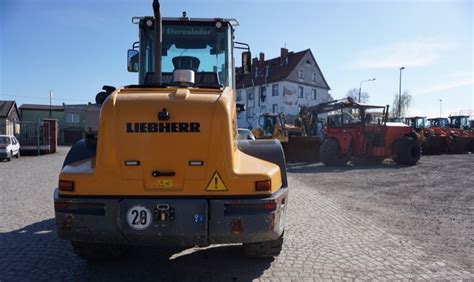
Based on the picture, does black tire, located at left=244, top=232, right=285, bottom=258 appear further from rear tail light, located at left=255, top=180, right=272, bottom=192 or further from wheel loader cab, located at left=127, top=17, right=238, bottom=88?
wheel loader cab, located at left=127, top=17, right=238, bottom=88

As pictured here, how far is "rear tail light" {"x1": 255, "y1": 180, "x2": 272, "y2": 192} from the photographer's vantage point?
12.7 ft

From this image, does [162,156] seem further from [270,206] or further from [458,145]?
[458,145]

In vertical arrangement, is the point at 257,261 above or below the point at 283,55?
below

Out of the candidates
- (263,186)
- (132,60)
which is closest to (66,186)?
(263,186)

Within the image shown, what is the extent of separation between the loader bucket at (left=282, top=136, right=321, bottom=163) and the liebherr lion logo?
1497 cm

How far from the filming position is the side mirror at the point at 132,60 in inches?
263

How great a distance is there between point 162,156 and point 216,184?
588 millimetres

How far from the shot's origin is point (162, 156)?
3814mm

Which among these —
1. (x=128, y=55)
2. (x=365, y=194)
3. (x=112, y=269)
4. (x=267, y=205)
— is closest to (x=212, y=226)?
(x=267, y=205)

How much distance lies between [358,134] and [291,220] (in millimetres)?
11606

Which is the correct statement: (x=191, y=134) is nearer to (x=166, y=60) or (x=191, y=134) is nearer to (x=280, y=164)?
(x=280, y=164)

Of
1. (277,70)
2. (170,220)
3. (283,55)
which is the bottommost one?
(170,220)

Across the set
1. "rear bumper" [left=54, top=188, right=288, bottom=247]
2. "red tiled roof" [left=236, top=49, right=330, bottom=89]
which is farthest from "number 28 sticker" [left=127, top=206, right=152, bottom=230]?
"red tiled roof" [left=236, top=49, right=330, bottom=89]

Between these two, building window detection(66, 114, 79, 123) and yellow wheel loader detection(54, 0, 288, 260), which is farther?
building window detection(66, 114, 79, 123)
